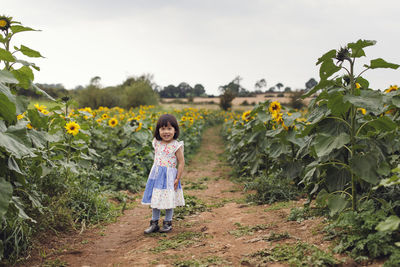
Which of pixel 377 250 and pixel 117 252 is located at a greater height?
pixel 377 250

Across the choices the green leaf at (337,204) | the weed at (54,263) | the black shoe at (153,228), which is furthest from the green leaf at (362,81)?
the weed at (54,263)

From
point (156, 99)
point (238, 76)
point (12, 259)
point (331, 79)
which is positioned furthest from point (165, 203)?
point (238, 76)

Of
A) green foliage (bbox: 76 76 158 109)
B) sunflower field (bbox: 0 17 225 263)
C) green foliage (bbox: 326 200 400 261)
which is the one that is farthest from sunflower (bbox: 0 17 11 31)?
green foliage (bbox: 76 76 158 109)

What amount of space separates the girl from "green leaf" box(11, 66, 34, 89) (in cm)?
162

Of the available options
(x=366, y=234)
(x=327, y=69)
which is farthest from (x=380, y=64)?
(x=366, y=234)

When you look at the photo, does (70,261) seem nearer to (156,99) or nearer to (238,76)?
(156,99)

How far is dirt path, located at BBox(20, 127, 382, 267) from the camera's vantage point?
3.09 metres

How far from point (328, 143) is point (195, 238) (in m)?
1.72

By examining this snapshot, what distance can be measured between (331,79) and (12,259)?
322 cm

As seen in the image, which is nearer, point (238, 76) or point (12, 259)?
point (12, 259)

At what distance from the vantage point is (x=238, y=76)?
6112 cm

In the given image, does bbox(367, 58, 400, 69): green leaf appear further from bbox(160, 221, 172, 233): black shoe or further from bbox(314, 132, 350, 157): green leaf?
bbox(160, 221, 172, 233): black shoe

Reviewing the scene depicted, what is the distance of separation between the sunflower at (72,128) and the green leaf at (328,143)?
3.49 meters

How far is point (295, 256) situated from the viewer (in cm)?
270
